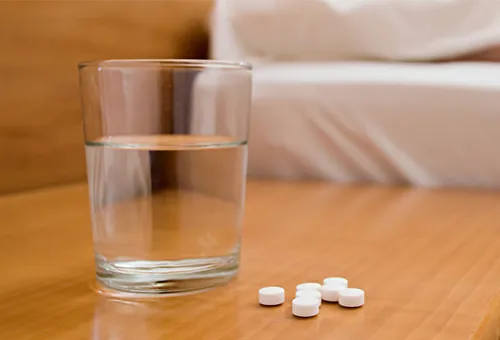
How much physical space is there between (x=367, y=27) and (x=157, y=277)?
2.88 feet

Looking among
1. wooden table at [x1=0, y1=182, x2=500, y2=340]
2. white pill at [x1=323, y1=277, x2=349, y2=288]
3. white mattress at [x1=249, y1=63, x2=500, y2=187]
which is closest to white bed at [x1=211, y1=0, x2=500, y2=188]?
white mattress at [x1=249, y1=63, x2=500, y2=187]

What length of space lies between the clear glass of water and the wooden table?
21mm

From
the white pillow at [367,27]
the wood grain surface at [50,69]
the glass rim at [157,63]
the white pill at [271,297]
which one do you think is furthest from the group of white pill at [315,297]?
the white pillow at [367,27]

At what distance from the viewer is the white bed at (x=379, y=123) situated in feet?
Answer: 3.44

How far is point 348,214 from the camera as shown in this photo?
0.76 metres

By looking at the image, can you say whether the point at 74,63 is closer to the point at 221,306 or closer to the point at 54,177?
the point at 54,177

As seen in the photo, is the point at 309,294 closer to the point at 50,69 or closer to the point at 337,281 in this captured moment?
the point at 337,281

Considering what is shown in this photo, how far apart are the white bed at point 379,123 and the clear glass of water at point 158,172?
0.67 meters

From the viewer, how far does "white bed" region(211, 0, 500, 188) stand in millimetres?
1050

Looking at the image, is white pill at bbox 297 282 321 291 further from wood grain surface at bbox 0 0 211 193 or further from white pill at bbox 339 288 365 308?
wood grain surface at bbox 0 0 211 193

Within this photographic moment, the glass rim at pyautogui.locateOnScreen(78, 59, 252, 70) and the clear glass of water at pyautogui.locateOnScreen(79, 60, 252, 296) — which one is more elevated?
the glass rim at pyautogui.locateOnScreen(78, 59, 252, 70)

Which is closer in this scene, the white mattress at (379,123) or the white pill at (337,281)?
the white pill at (337,281)

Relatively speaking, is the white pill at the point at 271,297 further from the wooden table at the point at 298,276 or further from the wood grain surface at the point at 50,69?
the wood grain surface at the point at 50,69

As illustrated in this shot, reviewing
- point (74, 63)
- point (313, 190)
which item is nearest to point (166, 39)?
point (74, 63)
